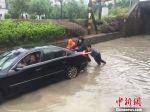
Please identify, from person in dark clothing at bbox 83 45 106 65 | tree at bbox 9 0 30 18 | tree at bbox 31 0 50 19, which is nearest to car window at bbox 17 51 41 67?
person in dark clothing at bbox 83 45 106 65

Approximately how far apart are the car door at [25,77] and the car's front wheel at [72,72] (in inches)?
47.3

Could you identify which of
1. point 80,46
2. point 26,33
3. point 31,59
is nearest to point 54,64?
point 31,59

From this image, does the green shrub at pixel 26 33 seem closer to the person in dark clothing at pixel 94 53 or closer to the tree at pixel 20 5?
the tree at pixel 20 5

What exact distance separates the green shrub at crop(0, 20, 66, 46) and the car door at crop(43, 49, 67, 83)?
403 centimetres

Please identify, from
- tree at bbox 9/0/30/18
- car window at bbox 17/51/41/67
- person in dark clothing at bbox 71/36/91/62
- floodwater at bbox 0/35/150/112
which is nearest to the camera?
floodwater at bbox 0/35/150/112

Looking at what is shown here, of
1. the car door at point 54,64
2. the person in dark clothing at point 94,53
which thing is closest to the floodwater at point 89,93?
the car door at point 54,64

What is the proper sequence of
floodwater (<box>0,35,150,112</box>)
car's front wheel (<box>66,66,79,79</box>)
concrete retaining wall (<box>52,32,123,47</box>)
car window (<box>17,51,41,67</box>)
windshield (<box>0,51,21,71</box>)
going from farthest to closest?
concrete retaining wall (<box>52,32,123,47</box>) → car's front wheel (<box>66,66,79,79</box>) → car window (<box>17,51,41,67</box>) → windshield (<box>0,51,21,71</box>) → floodwater (<box>0,35,150,112</box>)

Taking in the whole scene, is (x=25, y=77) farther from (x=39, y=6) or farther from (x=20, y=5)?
(x=39, y=6)

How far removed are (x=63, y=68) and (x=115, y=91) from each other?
75.2 inches

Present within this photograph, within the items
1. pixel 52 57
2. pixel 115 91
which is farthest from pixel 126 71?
pixel 52 57

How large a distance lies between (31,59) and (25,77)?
2.03 ft

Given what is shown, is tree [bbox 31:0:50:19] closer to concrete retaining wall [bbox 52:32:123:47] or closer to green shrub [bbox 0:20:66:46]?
green shrub [bbox 0:20:66:46]

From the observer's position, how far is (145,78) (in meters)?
7.08

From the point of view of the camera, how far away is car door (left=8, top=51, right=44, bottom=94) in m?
5.13
